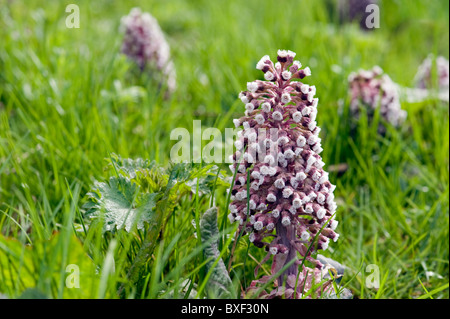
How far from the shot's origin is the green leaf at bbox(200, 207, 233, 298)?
1.42 m

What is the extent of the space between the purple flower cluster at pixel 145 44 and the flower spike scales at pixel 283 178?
2148 mm

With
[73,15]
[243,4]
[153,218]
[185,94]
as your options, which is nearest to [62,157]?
[153,218]

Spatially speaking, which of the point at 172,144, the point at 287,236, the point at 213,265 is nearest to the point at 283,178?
the point at 287,236

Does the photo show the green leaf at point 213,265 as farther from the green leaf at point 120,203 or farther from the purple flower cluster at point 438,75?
the purple flower cluster at point 438,75

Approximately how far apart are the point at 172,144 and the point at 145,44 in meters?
1.25

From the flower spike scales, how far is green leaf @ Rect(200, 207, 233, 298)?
84mm

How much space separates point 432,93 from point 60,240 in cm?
299

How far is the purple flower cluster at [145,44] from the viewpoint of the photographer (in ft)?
12.0

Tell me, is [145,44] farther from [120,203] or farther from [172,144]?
[120,203]

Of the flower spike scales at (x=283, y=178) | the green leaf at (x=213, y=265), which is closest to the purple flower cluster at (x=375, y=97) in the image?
the flower spike scales at (x=283, y=178)

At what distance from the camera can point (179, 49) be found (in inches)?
196

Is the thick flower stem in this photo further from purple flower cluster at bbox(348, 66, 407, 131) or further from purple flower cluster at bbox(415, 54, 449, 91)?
purple flower cluster at bbox(415, 54, 449, 91)
